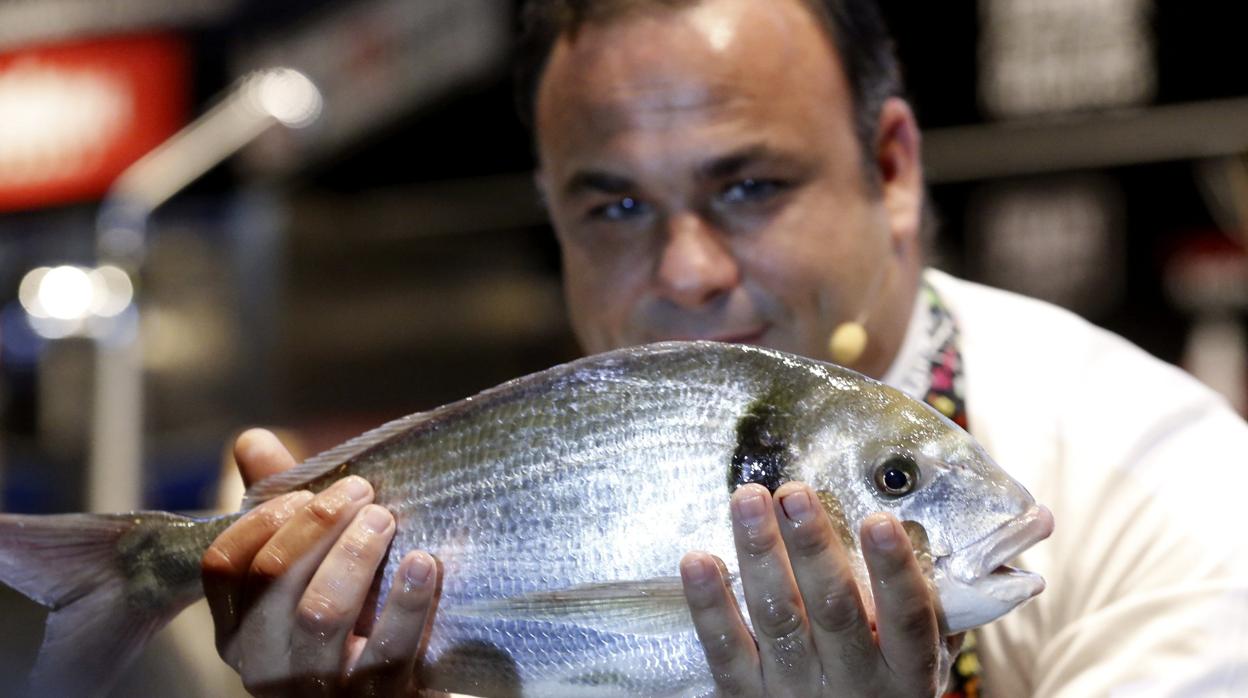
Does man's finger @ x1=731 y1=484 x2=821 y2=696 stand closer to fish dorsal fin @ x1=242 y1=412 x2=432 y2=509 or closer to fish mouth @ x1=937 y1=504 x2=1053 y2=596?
fish mouth @ x1=937 y1=504 x2=1053 y2=596

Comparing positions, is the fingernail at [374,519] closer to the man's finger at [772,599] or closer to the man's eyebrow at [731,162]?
the man's finger at [772,599]

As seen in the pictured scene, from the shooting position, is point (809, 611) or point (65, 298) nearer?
point (809, 611)

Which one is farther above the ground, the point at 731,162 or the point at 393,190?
the point at 393,190

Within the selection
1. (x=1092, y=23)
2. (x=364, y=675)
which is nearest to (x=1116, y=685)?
(x=364, y=675)

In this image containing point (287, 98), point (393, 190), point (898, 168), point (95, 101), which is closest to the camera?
point (898, 168)

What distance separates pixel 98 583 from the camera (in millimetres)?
1208

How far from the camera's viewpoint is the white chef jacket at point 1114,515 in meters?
1.47

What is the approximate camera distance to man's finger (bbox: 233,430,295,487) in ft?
4.50

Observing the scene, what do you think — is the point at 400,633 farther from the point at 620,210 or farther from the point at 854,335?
the point at 854,335

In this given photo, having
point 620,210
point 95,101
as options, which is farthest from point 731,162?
point 95,101

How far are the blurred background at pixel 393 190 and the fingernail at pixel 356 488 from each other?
106 inches

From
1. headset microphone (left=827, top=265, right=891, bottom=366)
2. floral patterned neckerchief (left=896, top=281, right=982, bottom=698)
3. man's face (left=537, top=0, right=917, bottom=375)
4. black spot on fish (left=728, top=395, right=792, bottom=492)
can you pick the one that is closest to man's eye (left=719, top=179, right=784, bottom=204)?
man's face (left=537, top=0, right=917, bottom=375)

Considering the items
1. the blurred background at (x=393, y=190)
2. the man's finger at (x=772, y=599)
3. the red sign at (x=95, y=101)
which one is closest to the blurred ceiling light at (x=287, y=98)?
the blurred background at (x=393, y=190)

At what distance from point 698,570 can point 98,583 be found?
1.92ft
